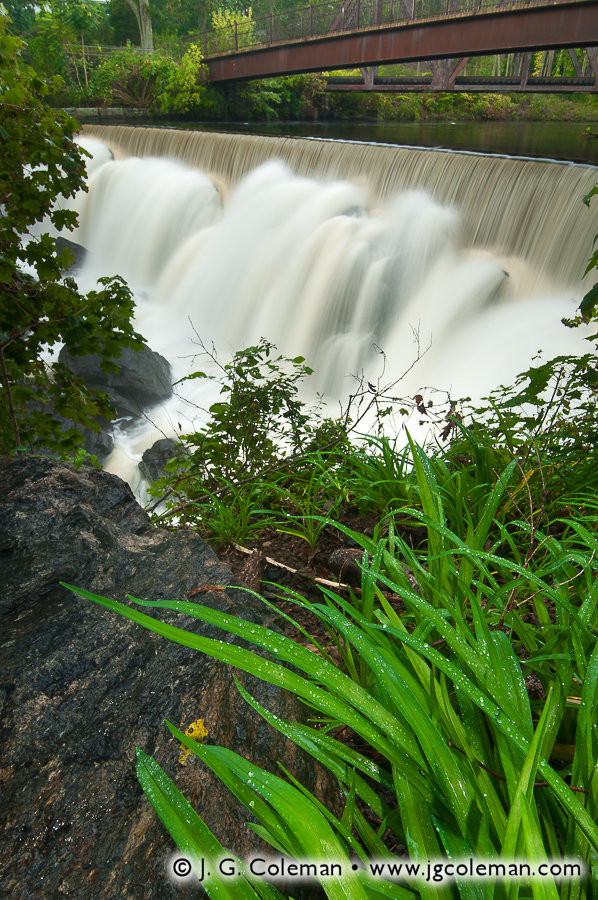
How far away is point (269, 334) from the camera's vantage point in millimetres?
9602

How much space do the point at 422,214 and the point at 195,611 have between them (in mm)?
9446

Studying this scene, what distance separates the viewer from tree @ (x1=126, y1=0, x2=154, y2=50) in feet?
94.8

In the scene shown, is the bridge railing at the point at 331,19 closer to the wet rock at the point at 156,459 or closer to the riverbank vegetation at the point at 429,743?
the wet rock at the point at 156,459

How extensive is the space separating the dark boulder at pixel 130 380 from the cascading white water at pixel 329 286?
0.31 meters

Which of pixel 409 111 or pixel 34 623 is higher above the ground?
pixel 409 111

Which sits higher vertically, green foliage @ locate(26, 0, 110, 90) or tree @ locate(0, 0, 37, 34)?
tree @ locate(0, 0, 37, 34)

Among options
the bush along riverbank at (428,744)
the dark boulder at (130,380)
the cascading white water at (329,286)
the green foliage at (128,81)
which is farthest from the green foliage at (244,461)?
the green foliage at (128,81)

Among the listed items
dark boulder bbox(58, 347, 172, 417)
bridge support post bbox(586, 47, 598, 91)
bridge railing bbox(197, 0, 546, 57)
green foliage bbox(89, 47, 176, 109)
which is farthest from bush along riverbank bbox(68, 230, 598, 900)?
green foliage bbox(89, 47, 176, 109)

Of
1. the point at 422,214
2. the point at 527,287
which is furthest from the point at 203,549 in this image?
the point at 422,214

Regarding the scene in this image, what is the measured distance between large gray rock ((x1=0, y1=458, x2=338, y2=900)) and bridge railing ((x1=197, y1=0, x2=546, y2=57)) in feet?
40.5

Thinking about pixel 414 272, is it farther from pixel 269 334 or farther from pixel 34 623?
pixel 34 623

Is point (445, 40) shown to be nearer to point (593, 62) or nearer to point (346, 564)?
point (593, 62)

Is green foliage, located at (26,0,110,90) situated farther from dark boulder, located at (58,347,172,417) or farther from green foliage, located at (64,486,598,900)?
green foliage, located at (64,486,598,900)

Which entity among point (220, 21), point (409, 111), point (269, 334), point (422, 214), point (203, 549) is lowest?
point (269, 334)
